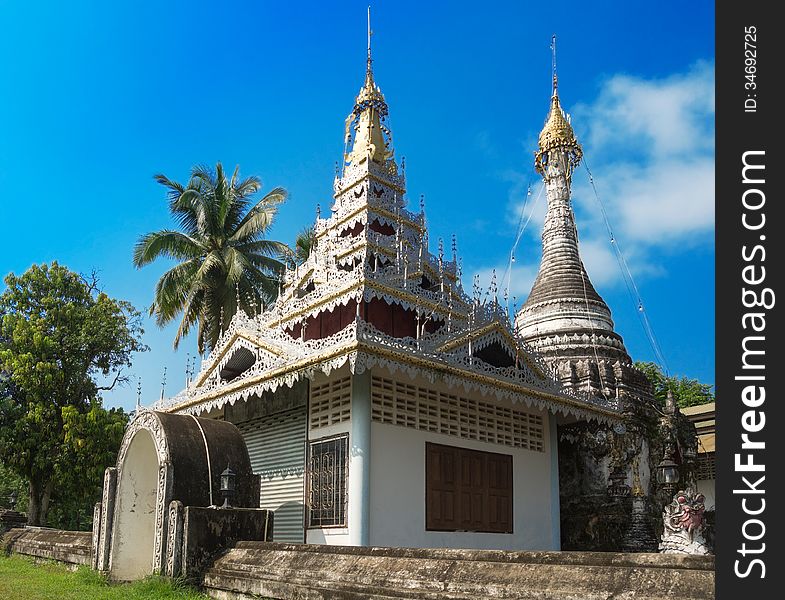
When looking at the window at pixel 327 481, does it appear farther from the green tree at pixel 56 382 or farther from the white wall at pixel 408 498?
the green tree at pixel 56 382

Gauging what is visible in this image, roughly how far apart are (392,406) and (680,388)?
37.2 m

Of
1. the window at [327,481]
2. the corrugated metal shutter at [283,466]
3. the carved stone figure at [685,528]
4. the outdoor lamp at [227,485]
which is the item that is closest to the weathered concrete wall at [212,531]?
the outdoor lamp at [227,485]

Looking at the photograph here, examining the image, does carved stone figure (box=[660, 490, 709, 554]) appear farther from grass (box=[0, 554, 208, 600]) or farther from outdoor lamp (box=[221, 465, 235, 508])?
outdoor lamp (box=[221, 465, 235, 508])

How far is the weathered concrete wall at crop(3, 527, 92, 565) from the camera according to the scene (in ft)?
54.1

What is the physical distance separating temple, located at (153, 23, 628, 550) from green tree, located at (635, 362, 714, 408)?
2765 centimetres

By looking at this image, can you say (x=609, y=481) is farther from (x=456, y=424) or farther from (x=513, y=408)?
(x=456, y=424)

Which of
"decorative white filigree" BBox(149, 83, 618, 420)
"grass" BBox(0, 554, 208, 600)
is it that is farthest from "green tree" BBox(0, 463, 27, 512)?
"decorative white filigree" BBox(149, 83, 618, 420)

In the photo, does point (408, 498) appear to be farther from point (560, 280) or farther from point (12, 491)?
point (12, 491)

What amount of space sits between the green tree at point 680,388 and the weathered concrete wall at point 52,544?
35.4 m

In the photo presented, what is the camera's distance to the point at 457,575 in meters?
7.54

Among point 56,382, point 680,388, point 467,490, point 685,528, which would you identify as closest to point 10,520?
point 56,382

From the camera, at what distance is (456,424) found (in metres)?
16.7

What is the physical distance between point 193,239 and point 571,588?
22808mm

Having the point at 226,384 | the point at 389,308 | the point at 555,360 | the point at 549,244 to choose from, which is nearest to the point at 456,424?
the point at 389,308
